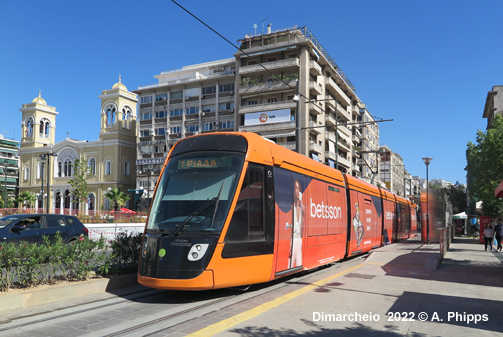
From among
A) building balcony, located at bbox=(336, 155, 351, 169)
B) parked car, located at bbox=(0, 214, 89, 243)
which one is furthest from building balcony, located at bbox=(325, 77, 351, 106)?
parked car, located at bbox=(0, 214, 89, 243)

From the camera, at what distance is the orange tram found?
7.93 metres

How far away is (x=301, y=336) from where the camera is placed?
593 centimetres

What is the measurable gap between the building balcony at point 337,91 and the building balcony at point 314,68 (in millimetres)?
3325

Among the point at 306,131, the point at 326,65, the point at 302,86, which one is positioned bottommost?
the point at 306,131

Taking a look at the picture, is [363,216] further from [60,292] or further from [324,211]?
[60,292]

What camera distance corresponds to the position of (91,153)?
6744cm

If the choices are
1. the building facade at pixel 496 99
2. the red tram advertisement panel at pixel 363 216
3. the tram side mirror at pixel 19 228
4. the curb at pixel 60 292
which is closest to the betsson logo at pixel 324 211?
the red tram advertisement panel at pixel 363 216

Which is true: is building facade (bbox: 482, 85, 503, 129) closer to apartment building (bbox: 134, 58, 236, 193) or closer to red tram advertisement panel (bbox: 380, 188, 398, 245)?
apartment building (bbox: 134, 58, 236, 193)

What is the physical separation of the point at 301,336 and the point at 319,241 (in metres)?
6.31

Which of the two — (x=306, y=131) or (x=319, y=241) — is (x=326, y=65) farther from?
(x=319, y=241)

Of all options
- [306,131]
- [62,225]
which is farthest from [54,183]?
[62,225]

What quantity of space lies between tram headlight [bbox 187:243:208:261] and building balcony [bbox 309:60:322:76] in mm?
46342

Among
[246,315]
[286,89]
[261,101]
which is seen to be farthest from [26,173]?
[246,315]

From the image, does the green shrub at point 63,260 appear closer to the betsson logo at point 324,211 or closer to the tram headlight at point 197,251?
the tram headlight at point 197,251
